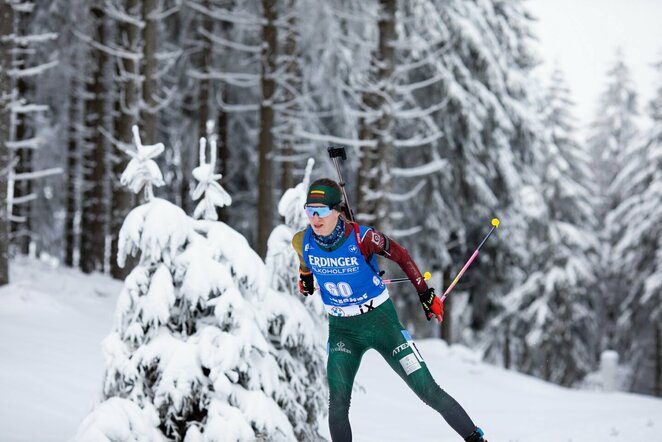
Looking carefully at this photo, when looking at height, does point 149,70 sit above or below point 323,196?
above

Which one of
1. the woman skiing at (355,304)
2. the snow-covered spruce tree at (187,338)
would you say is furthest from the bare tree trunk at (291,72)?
the woman skiing at (355,304)

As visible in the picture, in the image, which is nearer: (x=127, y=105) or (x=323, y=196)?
(x=323, y=196)

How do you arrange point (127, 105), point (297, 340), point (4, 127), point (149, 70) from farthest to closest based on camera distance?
point (127, 105)
point (149, 70)
point (4, 127)
point (297, 340)

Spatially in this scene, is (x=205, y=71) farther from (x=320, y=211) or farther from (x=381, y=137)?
(x=320, y=211)

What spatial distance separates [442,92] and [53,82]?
1115 cm

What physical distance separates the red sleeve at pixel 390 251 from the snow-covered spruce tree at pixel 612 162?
2470cm

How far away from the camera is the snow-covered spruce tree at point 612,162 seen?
32.5 metres

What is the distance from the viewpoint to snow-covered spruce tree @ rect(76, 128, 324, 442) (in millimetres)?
5668

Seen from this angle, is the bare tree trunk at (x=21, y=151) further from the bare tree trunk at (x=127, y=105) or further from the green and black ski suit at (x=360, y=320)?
the green and black ski suit at (x=360, y=320)

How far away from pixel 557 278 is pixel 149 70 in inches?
688

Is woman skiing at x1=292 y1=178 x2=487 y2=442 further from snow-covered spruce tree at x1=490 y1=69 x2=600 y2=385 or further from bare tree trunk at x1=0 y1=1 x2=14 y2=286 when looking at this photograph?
snow-covered spruce tree at x1=490 y1=69 x2=600 y2=385

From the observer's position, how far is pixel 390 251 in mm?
5742

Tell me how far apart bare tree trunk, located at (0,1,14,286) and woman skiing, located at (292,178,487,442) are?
26.7 feet

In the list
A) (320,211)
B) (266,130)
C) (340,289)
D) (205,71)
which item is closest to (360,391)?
(340,289)
